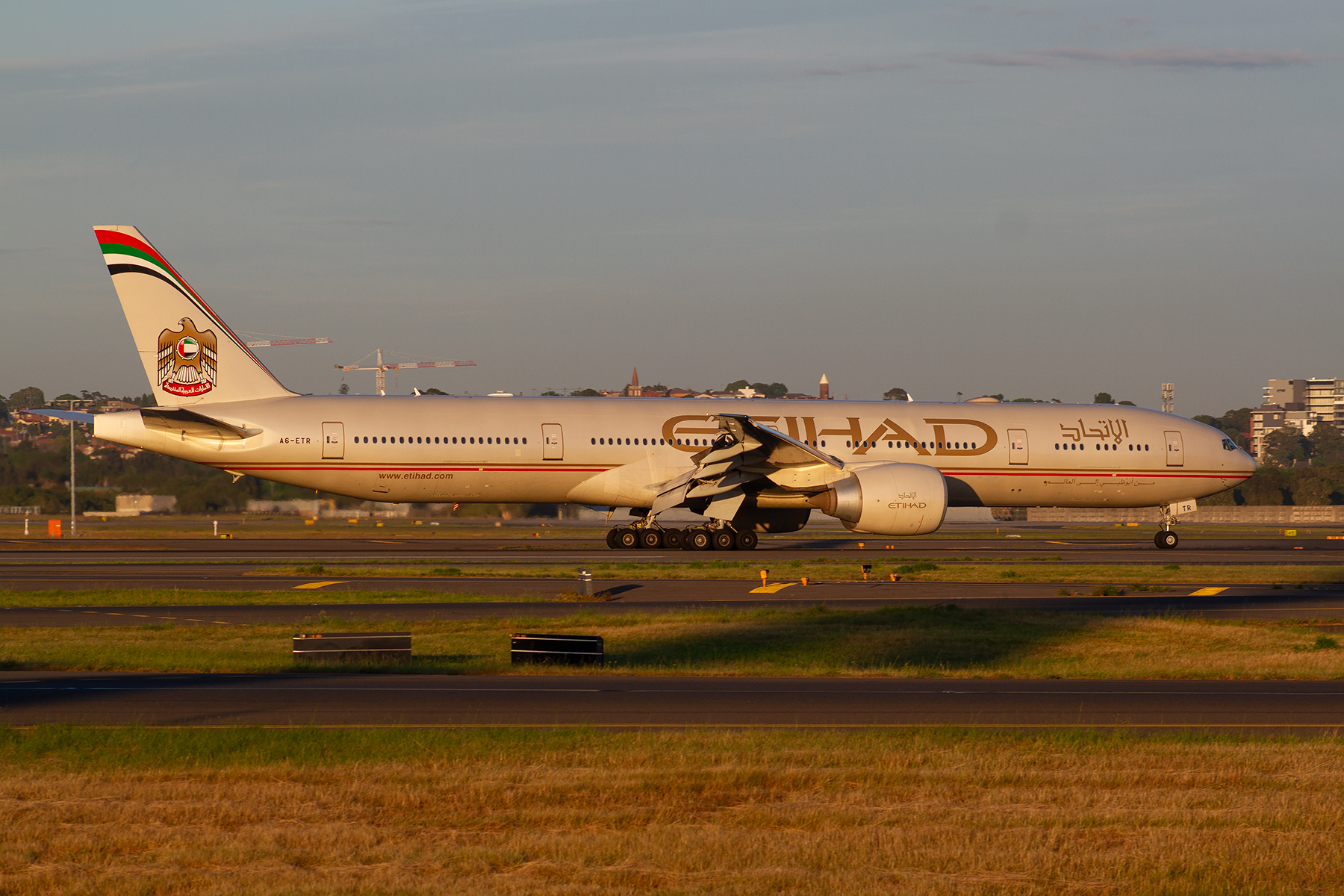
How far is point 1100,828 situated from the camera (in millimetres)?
8445

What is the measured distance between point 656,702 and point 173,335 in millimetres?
28130

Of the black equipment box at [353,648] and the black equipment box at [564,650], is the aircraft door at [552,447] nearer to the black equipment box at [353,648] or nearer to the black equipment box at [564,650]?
the black equipment box at [353,648]

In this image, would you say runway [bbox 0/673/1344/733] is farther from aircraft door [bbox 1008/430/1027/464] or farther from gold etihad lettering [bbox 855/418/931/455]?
aircraft door [bbox 1008/430/1027/464]

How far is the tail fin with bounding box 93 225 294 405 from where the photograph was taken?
36625 mm

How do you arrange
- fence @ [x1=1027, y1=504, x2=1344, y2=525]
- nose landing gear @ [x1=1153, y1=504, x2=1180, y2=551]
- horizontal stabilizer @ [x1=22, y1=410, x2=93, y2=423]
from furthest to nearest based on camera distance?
1. fence @ [x1=1027, y1=504, x2=1344, y2=525]
2. nose landing gear @ [x1=1153, y1=504, x2=1180, y2=551]
3. horizontal stabilizer @ [x1=22, y1=410, x2=93, y2=423]

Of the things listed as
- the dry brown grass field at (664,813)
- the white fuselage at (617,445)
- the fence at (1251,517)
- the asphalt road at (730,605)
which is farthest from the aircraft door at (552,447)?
the fence at (1251,517)

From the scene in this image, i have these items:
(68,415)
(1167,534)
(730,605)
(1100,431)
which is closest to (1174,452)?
(1100,431)

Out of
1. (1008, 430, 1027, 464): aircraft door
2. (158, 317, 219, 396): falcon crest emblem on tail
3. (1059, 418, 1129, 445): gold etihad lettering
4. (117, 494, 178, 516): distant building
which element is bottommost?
(117, 494, 178, 516): distant building

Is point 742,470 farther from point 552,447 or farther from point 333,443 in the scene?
point 333,443

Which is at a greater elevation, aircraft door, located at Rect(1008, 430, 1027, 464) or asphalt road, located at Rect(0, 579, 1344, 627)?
aircraft door, located at Rect(1008, 430, 1027, 464)

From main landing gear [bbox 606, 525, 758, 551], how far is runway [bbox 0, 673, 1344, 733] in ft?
69.9

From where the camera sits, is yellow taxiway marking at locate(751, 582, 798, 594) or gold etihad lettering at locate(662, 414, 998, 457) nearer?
yellow taxiway marking at locate(751, 582, 798, 594)

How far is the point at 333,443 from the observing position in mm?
36219

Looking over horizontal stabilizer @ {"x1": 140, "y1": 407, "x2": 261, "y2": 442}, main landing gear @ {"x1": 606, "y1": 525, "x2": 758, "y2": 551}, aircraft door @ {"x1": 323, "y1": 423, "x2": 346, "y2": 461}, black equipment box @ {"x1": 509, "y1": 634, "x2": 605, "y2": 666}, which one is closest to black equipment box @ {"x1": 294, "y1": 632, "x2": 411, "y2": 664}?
black equipment box @ {"x1": 509, "y1": 634, "x2": 605, "y2": 666}
